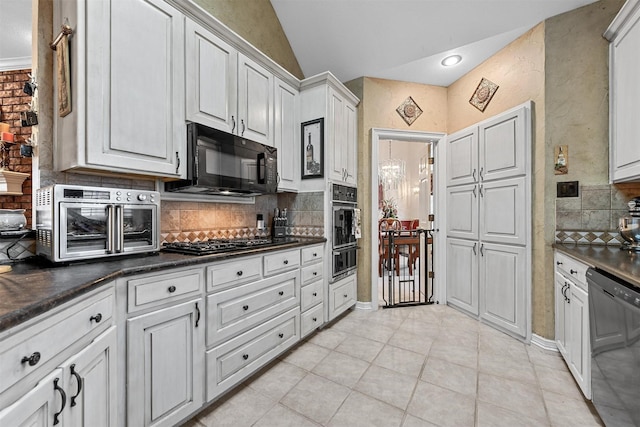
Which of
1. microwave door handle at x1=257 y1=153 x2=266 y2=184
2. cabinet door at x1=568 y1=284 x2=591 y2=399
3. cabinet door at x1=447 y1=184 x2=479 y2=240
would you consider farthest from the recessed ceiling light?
cabinet door at x1=568 y1=284 x2=591 y2=399

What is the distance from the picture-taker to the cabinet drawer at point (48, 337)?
68 centimetres

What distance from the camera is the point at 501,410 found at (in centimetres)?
164

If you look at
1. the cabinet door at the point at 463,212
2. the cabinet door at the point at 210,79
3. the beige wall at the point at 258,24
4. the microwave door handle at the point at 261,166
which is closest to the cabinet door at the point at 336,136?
the microwave door handle at the point at 261,166

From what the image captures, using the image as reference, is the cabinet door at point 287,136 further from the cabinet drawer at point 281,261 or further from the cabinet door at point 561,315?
the cabinet door at point 561,315

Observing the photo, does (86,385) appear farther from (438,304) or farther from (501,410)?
(438,304)

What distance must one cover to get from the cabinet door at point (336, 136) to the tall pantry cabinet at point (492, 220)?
55.7 inches

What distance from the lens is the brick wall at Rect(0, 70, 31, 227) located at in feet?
5.23

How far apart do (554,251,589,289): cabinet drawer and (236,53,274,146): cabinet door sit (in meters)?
2.45

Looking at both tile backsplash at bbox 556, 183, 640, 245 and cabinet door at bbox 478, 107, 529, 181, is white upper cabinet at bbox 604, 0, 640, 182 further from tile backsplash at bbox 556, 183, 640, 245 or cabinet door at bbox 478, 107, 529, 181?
cabinet door at bbox 478, 107, 529, 181

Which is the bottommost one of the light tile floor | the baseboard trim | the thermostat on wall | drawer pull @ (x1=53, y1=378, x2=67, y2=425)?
the light tile floor

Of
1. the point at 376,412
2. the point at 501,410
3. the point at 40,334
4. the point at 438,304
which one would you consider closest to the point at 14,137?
the point at 40,334

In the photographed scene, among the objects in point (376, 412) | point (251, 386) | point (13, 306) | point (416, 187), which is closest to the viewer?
point (13, 306)

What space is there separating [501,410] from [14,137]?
3.41 metres

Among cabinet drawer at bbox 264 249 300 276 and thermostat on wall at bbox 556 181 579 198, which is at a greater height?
thermostat on wall at bbox 556 181 579 198
